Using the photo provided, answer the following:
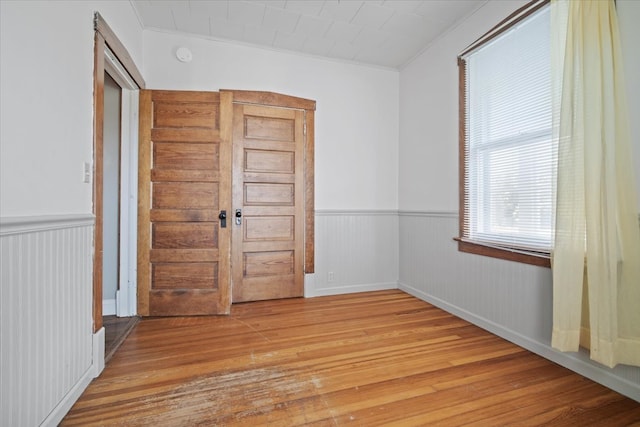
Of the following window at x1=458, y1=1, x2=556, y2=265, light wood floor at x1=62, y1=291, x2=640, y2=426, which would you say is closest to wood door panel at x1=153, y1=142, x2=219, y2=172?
light wood floor at x1=62, y1=291, x2=640, y2=426

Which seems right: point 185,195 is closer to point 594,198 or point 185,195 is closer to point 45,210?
point 45,210

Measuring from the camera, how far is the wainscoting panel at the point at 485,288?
72.8 inches

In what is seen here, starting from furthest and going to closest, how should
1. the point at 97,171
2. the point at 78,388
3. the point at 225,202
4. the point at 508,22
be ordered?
1. the point at 225,202
2. the point at 508,22
3. the point at 97,171
4. the point at 78,388

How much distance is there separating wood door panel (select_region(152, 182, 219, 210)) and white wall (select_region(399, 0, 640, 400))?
2190mm

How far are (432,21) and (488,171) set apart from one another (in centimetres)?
151

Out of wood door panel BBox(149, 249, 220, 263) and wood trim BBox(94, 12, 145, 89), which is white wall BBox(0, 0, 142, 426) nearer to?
wood trim BBox(94, 12, 145, 89)

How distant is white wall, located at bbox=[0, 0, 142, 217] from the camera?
1.11 m

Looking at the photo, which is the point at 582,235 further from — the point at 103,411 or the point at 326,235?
the point at 103,411

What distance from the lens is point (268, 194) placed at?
3211 millimetres

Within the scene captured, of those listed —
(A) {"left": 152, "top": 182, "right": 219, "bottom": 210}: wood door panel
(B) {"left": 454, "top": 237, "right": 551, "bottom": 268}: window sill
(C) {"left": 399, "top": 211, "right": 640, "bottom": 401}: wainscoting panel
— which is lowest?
(C) {"left": 399, "top": 211, "right": 640, "bottom": 401}: wainscoting panel

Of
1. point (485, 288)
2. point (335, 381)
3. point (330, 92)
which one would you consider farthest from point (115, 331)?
point (330, 92)

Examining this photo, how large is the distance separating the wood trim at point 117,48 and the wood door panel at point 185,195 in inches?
37.1

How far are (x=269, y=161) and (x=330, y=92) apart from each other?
111 centimetres

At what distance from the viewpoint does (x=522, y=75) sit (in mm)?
2199
